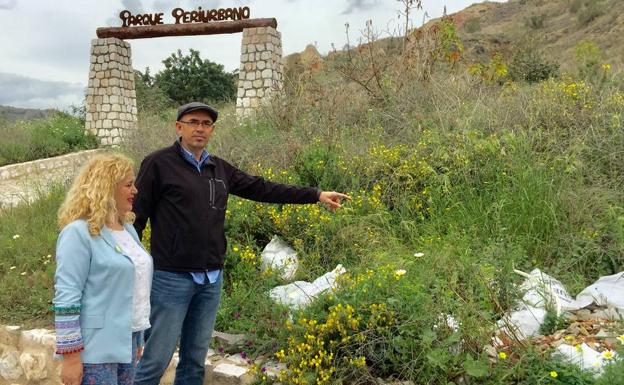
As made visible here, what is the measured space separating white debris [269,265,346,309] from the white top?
1277 mm

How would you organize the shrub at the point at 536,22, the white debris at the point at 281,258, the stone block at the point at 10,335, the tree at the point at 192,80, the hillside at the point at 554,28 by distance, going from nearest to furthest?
the white debris at the point at 281,258
the stone block at the point at 10,335
the hillside at the point at 554,28
the tree at the point at 192,80
the shrub at the point at 536,22

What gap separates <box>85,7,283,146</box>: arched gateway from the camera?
13.2m

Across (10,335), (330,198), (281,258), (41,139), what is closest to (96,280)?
(330,198)

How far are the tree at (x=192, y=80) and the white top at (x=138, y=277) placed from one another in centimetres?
2337

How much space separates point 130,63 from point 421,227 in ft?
44.6

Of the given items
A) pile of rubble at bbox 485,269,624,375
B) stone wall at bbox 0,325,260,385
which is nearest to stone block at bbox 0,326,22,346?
stone wall at bbox 0,325,260,385

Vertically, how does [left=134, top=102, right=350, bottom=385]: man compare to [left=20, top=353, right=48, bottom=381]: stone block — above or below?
above

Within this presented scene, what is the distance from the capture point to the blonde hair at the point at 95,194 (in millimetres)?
2211

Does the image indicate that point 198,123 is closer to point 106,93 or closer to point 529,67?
point 529,67

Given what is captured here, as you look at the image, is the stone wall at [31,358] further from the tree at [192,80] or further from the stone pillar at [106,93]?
the tree at [192,80]

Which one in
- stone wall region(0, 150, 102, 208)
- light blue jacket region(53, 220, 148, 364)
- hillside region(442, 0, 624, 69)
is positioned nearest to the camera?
light blue jacket region(53, 220, 148, 364)

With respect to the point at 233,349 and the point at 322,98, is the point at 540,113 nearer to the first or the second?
the point at 322,98

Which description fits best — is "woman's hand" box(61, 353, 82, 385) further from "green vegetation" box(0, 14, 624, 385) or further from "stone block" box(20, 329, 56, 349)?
"stone block" box(20, 329, 56, 349)

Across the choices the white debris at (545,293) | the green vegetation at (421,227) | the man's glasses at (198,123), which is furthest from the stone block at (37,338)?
the white debris at (545,293)
